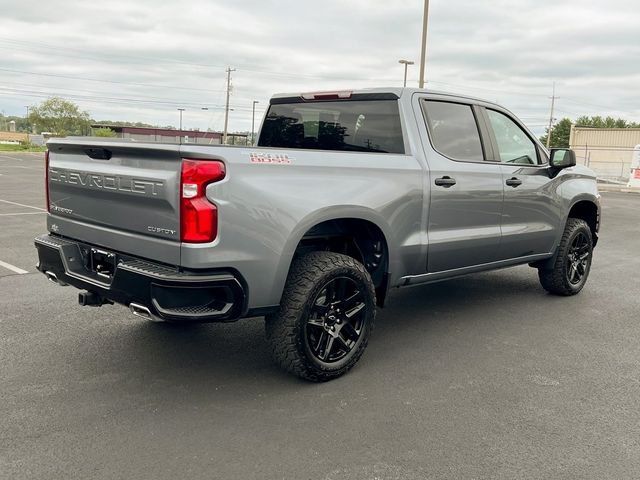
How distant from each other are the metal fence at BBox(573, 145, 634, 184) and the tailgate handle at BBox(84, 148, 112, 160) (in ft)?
102

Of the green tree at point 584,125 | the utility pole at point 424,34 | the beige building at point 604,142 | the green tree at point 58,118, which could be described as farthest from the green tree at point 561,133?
the utility pole at point 424,34

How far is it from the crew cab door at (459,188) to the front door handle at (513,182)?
0.45 ft

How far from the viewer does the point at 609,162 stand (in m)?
42.2

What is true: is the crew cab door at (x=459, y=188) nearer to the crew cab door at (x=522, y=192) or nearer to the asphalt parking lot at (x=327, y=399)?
the crew cab door at (x=522, y=192)

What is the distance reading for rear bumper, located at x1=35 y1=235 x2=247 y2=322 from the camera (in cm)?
318

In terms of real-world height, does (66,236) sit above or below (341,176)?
below

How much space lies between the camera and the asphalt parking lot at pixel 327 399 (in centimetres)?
290

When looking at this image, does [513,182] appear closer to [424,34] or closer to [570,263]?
[570,263]

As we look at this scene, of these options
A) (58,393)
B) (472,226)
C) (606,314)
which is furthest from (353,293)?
(606,314)

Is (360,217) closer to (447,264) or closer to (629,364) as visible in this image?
(447,264)

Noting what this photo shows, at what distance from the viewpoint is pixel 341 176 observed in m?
3.80

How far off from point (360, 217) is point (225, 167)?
3.54 feet

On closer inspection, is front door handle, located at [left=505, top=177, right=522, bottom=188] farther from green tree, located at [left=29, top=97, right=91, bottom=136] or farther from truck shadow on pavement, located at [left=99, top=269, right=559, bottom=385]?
green tree, located at [left=29, top=97, right=91, bottom=136]

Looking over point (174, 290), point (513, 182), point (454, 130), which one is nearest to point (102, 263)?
point (174, 290)
